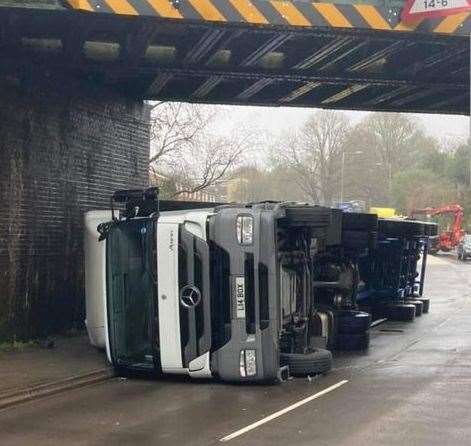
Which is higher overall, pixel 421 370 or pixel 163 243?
pixel 163 243

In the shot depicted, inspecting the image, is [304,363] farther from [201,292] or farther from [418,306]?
[418,306]

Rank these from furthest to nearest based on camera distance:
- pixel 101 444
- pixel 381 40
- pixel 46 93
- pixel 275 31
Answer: pixel 46 93, pixel 381 40, pixel 275 31, pixel 101 444

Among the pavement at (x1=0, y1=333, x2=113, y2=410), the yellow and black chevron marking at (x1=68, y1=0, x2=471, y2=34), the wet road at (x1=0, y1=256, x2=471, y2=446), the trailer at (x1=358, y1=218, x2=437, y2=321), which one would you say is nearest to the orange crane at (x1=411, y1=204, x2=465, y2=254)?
the trailer at (x1=358, y1=218, x2=437, y2=321)

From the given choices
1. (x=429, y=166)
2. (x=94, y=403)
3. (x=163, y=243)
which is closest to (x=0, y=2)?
(x=163, y=243)

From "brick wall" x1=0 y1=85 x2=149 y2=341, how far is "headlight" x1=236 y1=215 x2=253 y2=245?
4.45 meters

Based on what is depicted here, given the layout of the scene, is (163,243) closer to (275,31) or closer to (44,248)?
(275,31)

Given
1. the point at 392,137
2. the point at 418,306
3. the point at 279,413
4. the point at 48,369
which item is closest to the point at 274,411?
the point at 279,413

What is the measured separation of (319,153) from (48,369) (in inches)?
2768

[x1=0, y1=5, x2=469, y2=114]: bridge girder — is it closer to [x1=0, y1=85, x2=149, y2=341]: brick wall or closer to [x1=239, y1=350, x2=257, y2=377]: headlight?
[x1=0, y1=85, x2=149, y2=341]: brick wall

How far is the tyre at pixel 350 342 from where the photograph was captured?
13.8 m

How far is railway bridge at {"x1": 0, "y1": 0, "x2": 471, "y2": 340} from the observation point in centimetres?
962

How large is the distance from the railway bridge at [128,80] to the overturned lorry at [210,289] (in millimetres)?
2284

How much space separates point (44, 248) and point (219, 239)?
4.79 metres

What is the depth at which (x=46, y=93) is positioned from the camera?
13820 mm
